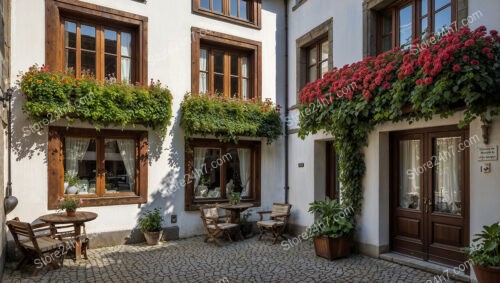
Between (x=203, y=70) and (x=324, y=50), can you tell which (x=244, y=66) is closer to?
(x=203, y=70)

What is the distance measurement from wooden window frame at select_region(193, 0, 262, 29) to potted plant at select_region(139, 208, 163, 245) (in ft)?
15.6

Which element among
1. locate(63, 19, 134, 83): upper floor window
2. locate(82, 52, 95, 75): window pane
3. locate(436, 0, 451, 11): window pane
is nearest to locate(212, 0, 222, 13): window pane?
locate(63, 19, 134, 83): upper floor window

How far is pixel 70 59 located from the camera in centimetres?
749

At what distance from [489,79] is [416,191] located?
8.72ft

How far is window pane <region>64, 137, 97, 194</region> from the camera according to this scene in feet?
24.1

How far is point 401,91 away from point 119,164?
574cm

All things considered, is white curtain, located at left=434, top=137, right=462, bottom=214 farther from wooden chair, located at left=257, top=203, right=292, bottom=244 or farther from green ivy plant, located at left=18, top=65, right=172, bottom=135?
green ivy plant, located at left=18, top=65, right=172, bottom=135

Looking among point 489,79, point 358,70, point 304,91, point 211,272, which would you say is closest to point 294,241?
point 211,272

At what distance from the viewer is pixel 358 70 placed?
21.1 feet

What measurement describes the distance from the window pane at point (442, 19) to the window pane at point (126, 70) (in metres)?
6.07

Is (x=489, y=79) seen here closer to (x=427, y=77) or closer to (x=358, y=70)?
(x=427, y=77)

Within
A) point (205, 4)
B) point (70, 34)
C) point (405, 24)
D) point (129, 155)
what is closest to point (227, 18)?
point (205, 4)

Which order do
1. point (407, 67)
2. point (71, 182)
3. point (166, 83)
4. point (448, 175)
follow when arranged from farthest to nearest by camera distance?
point (166, 83) → point (71, 182) → point (448, 175) → point (407, 67)

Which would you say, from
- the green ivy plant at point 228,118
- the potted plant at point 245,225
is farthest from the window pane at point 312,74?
the potted plant at point 245,225
